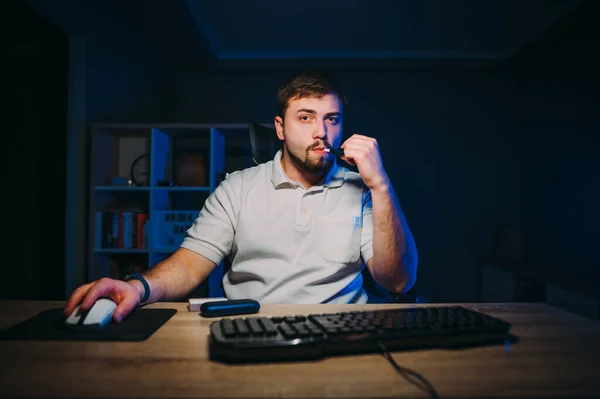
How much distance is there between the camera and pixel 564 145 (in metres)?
3.45

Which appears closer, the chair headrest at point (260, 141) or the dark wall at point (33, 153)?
the chair headrest at point (260, 141)

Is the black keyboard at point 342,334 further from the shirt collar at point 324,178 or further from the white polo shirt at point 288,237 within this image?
the shirt collar at point 324,178

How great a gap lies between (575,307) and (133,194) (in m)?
3.17

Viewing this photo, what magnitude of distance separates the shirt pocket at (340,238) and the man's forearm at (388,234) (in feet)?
0.34

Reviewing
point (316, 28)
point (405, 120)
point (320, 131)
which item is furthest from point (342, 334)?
point (405, 120)

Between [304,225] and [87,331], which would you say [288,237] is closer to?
[304,225]

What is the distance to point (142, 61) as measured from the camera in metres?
3.79

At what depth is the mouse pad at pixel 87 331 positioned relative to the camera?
2.52 feet

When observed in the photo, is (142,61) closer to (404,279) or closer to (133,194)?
(133,194)

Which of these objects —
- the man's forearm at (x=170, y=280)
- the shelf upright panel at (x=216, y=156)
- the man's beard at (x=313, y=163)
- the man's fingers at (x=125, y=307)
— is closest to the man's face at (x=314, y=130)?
the man's beard at (x=313, y=163)

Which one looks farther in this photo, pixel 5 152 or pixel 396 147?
pixel 396 147

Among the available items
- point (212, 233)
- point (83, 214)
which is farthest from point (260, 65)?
point (212, 233)

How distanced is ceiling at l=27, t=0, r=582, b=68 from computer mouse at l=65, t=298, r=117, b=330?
7.62 ft

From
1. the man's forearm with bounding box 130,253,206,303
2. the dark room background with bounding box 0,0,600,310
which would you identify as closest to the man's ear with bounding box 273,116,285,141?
the man's forearm with bounding box 130,253,206,303
